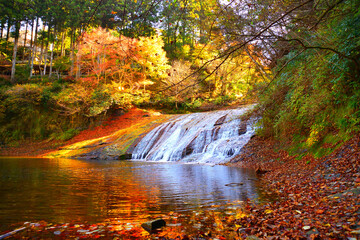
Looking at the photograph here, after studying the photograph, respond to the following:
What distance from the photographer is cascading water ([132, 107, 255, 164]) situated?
42.5ft

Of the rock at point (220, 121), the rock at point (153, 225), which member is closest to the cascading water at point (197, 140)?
the rock at point (220, 121)

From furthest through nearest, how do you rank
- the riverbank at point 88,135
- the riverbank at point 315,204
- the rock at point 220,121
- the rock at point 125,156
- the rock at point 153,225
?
1. the riverbank at point 88,135
2. the rock at point 125,156
3. the rock at point 220,121
4. the rock at point 153,225
5. the riverbank at point 315,204

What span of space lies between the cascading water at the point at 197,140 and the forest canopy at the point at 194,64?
1.93 meters

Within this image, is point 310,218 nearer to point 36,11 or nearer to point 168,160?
point 168,160

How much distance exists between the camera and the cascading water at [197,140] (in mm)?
12969

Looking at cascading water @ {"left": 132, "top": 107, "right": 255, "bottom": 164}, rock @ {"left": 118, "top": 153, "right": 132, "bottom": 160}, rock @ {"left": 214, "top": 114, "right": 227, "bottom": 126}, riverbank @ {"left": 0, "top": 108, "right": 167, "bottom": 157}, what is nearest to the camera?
cascading water @ {"left": 132, "top": 107, "right": 255, "bottom": 164}

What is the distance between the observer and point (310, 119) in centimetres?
830

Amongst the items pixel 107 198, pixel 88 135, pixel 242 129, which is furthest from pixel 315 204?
pixel 88 135

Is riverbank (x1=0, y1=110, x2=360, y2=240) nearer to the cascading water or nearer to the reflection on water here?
the reflection on water

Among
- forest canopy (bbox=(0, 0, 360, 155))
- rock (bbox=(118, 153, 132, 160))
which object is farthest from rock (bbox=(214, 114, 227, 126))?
rock (bbox=(118, 153, 132, 160))

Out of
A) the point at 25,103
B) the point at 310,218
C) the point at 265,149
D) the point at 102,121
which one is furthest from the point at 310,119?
the point at 25,103

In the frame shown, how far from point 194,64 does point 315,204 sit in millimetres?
3533

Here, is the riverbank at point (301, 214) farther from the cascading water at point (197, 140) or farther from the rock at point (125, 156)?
the rock at point (125, 156)

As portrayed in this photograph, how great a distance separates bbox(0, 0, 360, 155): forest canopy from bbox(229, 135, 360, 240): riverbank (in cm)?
119
